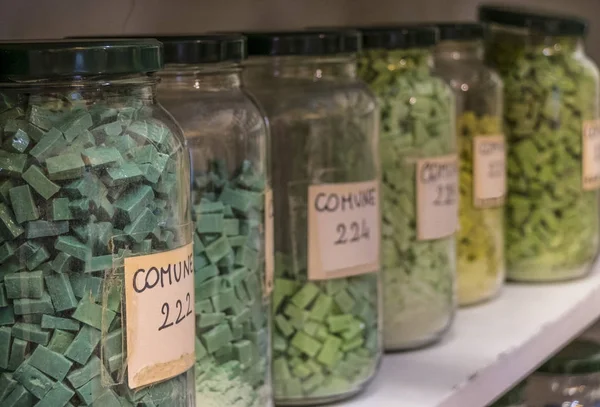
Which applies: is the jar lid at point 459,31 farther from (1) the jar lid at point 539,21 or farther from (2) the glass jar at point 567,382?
(2) the glass jar at point 567,382

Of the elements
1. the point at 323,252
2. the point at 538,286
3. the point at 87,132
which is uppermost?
the point at 87,132

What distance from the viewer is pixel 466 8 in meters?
1.32

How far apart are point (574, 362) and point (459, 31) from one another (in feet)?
1.38

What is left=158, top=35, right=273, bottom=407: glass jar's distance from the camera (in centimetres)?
60

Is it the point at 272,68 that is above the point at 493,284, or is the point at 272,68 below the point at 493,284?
above

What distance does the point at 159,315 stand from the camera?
1.63ft

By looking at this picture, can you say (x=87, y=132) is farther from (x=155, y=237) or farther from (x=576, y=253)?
(x=576, y=253)

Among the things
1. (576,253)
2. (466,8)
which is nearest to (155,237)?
(576,253)

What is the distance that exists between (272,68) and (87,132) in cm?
27

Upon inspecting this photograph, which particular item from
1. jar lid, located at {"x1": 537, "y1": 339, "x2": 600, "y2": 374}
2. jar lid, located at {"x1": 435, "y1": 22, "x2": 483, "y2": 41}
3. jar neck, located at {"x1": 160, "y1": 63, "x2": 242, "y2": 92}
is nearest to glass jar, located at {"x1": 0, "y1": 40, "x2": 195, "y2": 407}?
A: jar neck, located at {"x1": 160, "y1": 63, "x2": 242, "y2": 92}

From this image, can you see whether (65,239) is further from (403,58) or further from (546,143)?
(546,143)

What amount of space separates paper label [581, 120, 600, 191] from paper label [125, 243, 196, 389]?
0.64 metres

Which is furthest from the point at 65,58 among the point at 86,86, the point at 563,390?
the point at 563,390

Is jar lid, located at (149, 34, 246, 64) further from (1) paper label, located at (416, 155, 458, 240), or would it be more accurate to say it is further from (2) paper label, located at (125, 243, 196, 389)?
(1) paper label, located at (416, 155, 458, 240)
